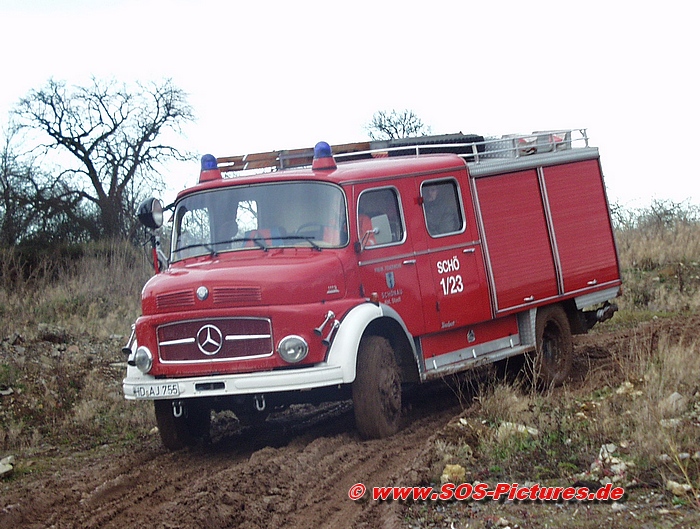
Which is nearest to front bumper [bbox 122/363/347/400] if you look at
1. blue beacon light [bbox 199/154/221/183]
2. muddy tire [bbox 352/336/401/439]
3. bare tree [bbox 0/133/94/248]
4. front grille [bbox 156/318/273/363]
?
front grille [bbox 156/318/273/363]

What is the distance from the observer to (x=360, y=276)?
864 centimetres

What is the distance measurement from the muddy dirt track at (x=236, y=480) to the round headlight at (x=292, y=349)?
759 mm

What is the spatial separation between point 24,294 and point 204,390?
12.2 m

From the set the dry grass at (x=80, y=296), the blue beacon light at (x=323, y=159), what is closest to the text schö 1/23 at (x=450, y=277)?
the blue beacon light at (x=323, y=159)

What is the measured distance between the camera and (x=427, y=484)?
648 cm

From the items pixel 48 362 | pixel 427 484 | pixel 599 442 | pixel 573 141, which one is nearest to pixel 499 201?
pixel 573 141

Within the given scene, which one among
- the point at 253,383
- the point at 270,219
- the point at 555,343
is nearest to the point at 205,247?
the point at 270,219

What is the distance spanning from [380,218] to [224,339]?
2.09 m

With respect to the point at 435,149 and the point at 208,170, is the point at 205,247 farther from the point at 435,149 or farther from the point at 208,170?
the point at 435,149

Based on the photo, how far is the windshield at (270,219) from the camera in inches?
342

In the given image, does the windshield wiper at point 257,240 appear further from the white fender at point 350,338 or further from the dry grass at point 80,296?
the dry grass at point 80,296

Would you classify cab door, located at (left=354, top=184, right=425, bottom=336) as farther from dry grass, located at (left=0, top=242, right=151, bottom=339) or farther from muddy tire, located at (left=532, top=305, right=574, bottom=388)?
dry grass, located at (left=0, top=242, right=151, bottom=339)

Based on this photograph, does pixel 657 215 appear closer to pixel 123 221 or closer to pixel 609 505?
pixel 123 221

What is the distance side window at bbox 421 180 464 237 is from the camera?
9.68 m
